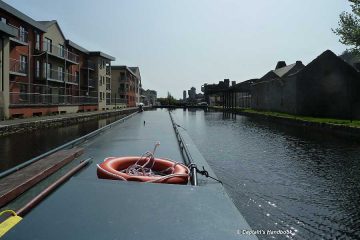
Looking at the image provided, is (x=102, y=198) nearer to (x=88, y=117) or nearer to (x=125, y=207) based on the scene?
(x=125, y=207)

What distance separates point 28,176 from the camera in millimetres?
5832

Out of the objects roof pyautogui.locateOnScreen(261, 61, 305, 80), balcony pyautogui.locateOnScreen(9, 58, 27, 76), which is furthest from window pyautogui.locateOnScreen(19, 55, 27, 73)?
roof pyautogui.locateOnScreen(261, 61, 305, 80)

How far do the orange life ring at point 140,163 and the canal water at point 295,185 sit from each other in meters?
2.12

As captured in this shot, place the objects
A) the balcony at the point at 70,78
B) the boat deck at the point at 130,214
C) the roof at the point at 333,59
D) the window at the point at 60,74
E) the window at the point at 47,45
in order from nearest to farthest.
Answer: the boat deck at the point at 130,214
the window at the point at 47,45
the roof at the point at 333,59
the window at the point at 60,74
the balcony at the point at 70,78

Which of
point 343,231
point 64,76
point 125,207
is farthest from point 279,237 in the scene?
point 64,76

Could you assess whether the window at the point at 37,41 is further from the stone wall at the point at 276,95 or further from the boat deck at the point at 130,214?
the boat deck at the point at 130,214

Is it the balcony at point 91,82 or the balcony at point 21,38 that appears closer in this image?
the balcony at point 21,38

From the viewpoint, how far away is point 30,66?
1400 inches

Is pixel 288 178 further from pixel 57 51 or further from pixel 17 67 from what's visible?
pixel 57 51

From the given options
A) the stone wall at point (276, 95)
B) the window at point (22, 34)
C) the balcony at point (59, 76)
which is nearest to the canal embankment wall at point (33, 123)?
the balcony at point (59, 76)

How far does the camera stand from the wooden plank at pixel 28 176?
4836 millimetres

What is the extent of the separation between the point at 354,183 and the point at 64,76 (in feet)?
126

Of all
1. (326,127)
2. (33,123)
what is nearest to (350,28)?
(326,127)

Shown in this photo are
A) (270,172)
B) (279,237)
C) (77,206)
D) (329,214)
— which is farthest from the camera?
(270,172)
